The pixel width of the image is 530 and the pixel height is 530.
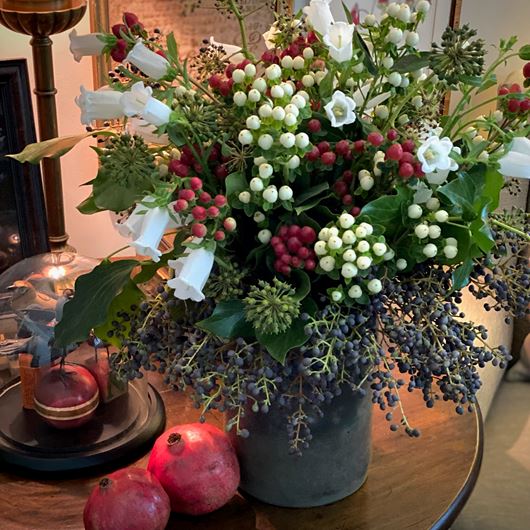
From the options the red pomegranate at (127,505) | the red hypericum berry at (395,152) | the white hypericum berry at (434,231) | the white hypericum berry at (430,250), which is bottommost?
the red pomegranate at (127,505)

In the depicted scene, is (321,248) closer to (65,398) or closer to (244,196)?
(244,196)

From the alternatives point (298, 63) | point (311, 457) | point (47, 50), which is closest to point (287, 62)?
point (298, 63)

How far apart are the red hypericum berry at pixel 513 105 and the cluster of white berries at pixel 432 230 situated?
116 mm

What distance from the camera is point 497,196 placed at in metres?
0.79

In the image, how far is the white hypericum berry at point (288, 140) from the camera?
2.29 ft

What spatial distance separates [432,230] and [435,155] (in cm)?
7

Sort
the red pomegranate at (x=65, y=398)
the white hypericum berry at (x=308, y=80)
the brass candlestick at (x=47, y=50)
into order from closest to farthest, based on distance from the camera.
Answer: the white hypericum berry at (x=308, y=80), the red pomegranate at (x=65, y=398), the brass candlestick at (x=47, y=50)

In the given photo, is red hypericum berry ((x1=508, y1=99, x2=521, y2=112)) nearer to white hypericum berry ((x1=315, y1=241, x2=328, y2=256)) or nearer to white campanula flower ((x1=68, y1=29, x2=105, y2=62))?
white hypericum berry ((x1=315, y1=241, x2=328, y2=256))

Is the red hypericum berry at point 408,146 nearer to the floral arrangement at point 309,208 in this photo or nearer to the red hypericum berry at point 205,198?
the floral arrangement at point 309,208

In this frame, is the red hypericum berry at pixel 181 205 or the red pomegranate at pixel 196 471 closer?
the red hypericum berry at pixel 181 205

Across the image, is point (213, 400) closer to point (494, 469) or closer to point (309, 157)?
point (309, 157)

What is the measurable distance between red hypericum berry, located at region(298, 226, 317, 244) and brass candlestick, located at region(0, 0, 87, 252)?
2.57 feet

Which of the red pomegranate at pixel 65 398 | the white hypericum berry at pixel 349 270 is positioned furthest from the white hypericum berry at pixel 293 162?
the red pomegranate at pixel 65 398

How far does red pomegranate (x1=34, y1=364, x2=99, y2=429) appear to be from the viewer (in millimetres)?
1029
